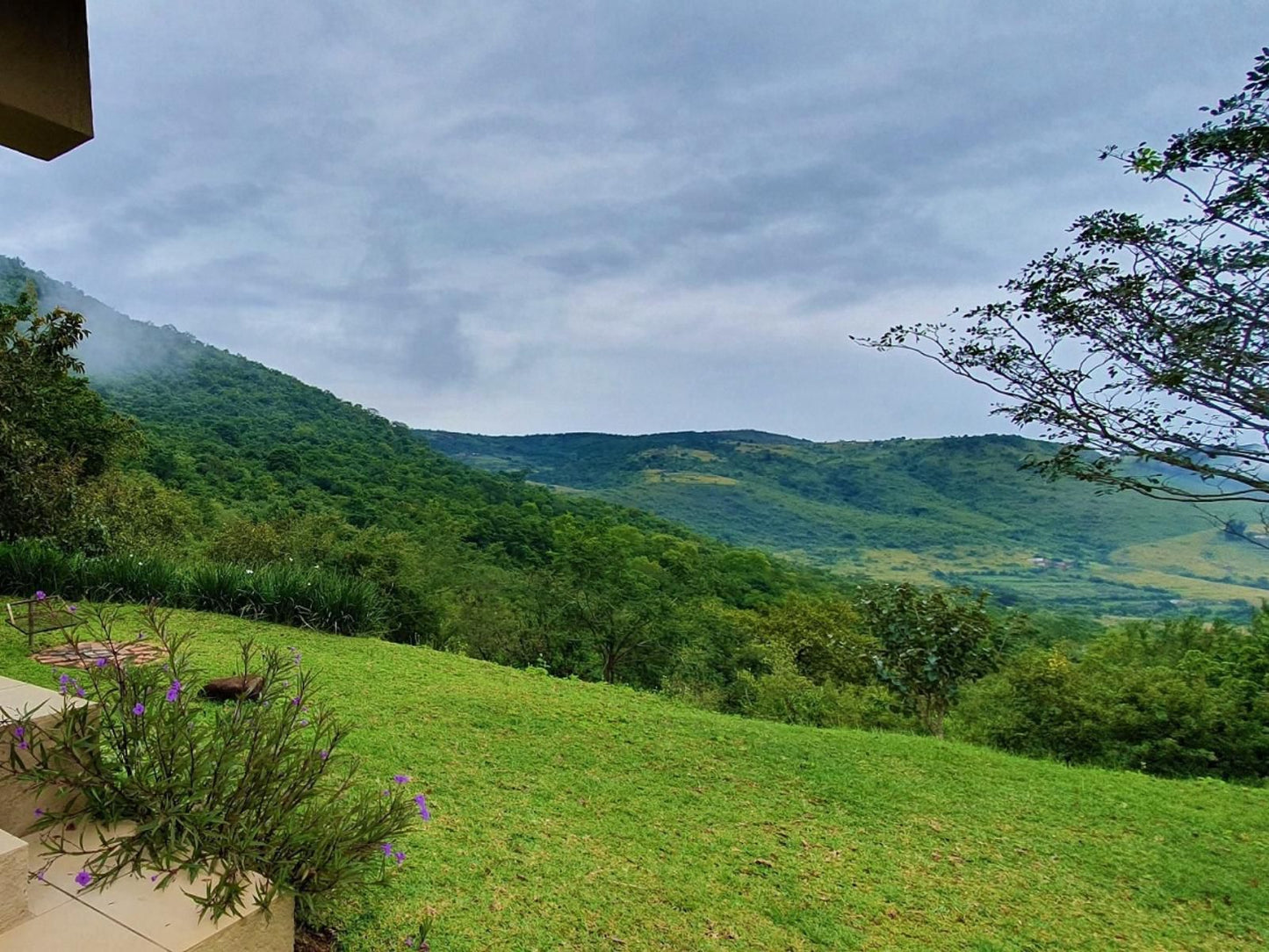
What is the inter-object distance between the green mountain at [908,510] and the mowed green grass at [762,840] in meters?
34.2

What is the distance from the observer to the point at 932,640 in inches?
246

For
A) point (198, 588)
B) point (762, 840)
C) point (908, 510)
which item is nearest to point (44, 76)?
point (762, 840)

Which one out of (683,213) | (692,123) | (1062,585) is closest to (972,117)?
(692,123)

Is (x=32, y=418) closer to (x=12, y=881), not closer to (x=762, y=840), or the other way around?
(x=12, y=881)

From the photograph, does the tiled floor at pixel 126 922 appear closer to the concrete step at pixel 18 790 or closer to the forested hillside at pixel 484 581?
the concrete step at pixel 18 790

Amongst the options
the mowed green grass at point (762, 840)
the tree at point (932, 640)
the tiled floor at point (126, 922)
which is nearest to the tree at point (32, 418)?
the mowed green grass at point (762, 840)

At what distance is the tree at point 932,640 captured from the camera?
622 centimetres

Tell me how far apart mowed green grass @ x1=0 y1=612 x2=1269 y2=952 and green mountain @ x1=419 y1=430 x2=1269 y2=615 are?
3420 cm

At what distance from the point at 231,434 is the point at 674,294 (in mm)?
19509

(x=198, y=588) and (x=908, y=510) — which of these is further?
(x=908, y=510)

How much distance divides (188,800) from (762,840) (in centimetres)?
233

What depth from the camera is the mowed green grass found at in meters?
2.28

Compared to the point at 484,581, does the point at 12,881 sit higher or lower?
higher

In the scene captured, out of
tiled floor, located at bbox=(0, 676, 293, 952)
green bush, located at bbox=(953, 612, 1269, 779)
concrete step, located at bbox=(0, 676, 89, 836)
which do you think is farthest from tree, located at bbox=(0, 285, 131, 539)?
green bush, located at bbox=(953, 612, 1269, 779)
